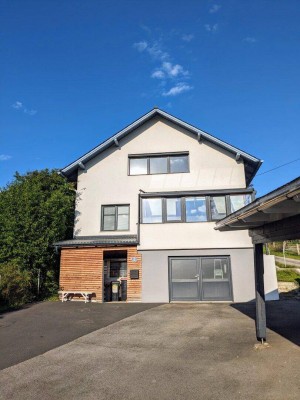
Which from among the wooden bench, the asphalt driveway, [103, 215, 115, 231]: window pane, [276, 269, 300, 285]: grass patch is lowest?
the asphalt driveway

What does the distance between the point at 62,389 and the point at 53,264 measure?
1294 cm

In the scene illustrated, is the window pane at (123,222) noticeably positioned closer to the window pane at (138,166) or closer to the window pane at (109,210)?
the window pane at (109,210)

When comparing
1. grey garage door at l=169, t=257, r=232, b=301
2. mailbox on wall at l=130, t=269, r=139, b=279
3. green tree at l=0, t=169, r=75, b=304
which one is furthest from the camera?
green tree at l=0, t=169, r=75, b=304

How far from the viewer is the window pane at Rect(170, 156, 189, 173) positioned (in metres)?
17.4

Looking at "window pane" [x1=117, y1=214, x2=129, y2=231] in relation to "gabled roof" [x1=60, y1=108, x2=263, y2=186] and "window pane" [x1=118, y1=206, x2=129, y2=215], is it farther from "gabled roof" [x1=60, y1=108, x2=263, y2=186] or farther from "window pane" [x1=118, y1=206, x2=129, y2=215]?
"gabled roof" [x1=60, y1=108, x2=263, y2=186]

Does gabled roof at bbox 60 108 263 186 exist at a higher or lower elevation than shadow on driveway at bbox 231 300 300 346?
higher

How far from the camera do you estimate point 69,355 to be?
22.6 feet

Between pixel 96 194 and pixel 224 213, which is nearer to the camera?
pixel 224 213

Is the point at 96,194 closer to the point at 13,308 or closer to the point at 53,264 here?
the point at 53,264

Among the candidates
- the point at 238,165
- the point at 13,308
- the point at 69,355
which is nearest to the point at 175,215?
the point at 238,165

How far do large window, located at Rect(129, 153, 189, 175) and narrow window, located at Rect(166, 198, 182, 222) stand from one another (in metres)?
2.05

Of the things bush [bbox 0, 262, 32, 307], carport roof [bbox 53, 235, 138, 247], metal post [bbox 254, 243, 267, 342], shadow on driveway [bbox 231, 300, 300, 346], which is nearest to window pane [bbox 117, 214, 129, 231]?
carport roof [bbox 53, 235, 138, 247]

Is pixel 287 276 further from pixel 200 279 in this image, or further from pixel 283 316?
pixel 283 316

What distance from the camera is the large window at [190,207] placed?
51.7ft
